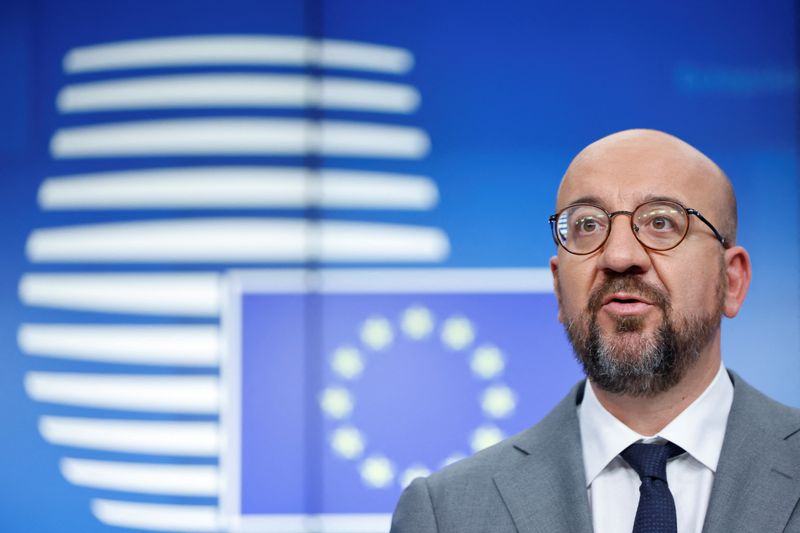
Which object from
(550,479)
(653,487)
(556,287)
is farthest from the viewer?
(556,287)

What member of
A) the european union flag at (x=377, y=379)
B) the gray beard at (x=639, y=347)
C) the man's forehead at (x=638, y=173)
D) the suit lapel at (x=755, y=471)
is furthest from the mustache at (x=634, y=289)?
the european union flag at (x=377, y=379)

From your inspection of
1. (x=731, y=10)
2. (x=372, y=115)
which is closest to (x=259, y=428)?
(x=372, y=115)

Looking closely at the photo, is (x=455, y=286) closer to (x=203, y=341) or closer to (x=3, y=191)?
(x=203, y=341)

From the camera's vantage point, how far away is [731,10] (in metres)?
2.81

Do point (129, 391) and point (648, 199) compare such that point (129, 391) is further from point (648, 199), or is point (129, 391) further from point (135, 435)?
point (648, 199)

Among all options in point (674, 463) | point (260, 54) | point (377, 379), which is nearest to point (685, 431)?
point (674, 463)

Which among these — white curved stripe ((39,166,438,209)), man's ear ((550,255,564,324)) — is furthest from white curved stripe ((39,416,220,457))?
man's ear ((550,255,564,324))

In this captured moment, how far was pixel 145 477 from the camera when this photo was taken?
8.92 ft

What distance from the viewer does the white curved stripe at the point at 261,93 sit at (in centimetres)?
279

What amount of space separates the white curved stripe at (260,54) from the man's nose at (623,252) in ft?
4.75

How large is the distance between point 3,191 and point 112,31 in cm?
54

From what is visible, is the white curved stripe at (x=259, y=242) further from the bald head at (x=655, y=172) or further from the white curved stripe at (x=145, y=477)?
the bald head at (x=655, y=172)

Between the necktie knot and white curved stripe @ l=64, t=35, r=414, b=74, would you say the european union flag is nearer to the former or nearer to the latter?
white curved stripe @ l=64, t=35, r=414, b=74

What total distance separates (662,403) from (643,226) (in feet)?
0.87
